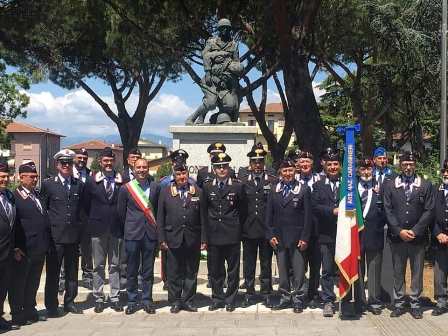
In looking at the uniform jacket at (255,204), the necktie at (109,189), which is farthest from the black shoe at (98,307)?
the uniform jacket at (255,204)

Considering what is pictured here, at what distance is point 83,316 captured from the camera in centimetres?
664

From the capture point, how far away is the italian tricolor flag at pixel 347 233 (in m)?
6.40

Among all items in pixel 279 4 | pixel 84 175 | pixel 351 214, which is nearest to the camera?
pixel 351 214

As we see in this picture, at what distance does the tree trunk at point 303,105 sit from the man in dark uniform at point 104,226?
20.4 ft

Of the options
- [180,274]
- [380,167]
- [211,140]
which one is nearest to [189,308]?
[180,274]

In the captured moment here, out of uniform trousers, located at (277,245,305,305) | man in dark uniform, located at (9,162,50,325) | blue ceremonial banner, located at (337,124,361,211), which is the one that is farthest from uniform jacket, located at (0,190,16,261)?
blue ceremonial banner, located at (337,124,361,211)

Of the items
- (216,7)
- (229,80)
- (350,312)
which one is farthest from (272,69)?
(350,312)

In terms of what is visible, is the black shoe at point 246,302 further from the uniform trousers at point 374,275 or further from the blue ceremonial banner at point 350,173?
the blue ceremonial banner at point 350,173

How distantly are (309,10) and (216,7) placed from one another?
265 cm

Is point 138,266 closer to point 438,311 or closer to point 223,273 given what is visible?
point 223,273

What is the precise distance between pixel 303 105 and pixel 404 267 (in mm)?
6521

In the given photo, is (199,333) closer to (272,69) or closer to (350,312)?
(350,312)

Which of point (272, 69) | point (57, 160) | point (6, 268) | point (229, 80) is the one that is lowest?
point (6, 268)

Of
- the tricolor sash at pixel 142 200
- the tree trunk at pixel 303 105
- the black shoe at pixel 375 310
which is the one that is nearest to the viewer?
the black shoe at pixel 375 310
